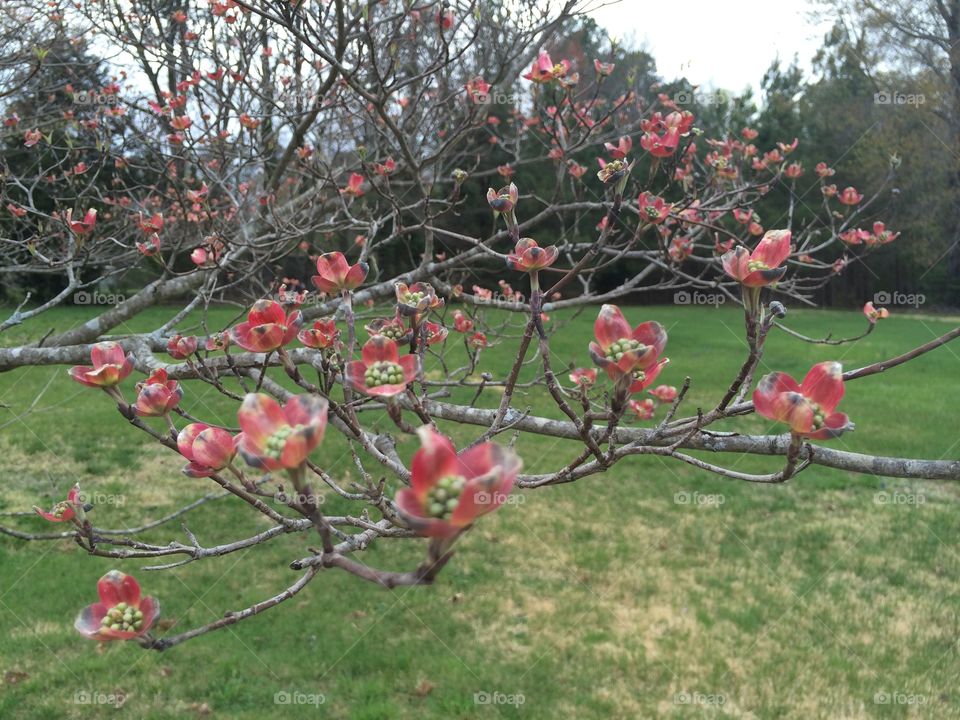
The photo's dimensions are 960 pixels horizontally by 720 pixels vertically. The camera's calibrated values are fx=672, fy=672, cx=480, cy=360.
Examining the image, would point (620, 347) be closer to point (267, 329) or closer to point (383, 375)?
point (383, 375)

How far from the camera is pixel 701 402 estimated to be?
800cm

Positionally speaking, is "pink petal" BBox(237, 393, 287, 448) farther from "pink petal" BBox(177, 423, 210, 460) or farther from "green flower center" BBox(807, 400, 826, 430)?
"green flower center" BBox(807, 400, 826, 430)

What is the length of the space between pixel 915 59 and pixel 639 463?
1404 cm

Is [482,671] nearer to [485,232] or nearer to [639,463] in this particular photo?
[639,463]

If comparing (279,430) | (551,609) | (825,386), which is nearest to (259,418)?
(279,430)

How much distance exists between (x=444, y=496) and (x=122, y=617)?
0.74m

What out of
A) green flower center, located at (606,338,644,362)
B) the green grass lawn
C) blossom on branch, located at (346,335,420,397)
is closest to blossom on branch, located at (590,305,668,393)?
green flower center, located at (606,338,644,362)

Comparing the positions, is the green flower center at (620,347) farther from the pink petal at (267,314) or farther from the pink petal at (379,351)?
the pink petal at (267,314)

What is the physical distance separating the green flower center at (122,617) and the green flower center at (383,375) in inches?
21.5

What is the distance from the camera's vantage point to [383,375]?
81cm

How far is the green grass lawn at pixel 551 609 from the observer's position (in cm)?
306

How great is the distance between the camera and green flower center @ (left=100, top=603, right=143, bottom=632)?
1.00m

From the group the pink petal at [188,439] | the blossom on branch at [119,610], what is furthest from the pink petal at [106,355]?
the blossom on branch at [119,610]

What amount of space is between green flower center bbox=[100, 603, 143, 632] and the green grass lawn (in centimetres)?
202
